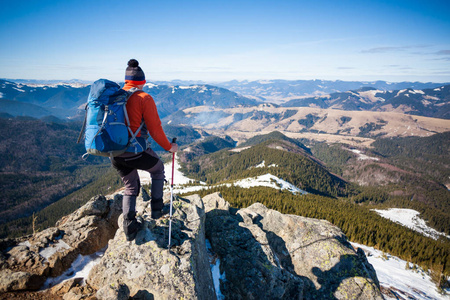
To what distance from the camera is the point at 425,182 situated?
189625 millimetres

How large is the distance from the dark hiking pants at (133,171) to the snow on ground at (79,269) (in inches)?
160

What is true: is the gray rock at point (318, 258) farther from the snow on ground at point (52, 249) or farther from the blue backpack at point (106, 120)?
the blue backpack at point (106, 120)

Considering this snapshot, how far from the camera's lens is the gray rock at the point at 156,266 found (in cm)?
657

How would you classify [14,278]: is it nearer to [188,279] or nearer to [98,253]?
[98,253]

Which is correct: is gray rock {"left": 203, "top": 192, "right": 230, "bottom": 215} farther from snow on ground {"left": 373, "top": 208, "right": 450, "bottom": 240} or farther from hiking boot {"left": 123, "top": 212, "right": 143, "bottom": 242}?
snow on ground {"left": 373, "top": 208, "right": 450, "bottom": 240}

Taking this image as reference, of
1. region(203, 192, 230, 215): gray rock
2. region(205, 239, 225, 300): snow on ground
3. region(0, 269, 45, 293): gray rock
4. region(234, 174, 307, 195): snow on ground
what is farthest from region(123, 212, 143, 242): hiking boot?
region(234, 174, 307, 195): snow on ground

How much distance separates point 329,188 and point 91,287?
167 metres

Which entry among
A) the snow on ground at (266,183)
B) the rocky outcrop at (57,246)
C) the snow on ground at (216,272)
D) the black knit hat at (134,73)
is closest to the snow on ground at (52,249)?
the rocky outcrop at (57,246)

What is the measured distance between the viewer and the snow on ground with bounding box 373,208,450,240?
8979 centimetres

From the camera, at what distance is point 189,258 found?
24.3 feet

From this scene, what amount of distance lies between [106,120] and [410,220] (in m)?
138

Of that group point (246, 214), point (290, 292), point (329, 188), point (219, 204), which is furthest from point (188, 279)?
point (329, 188)

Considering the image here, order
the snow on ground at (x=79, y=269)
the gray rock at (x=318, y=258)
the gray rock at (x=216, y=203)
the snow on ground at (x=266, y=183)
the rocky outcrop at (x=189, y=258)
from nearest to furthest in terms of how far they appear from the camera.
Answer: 1. the rocky outcrop at (x=189, y=258)
2. the snow on ground at (x=79, y=269)
3. the gray rock at (x=318, y=258)
4. the gray rock at (x=216, y=203)
5. the snow on ground at (x=266, y=183)

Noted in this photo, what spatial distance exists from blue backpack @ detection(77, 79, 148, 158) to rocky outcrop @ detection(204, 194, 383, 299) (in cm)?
852
